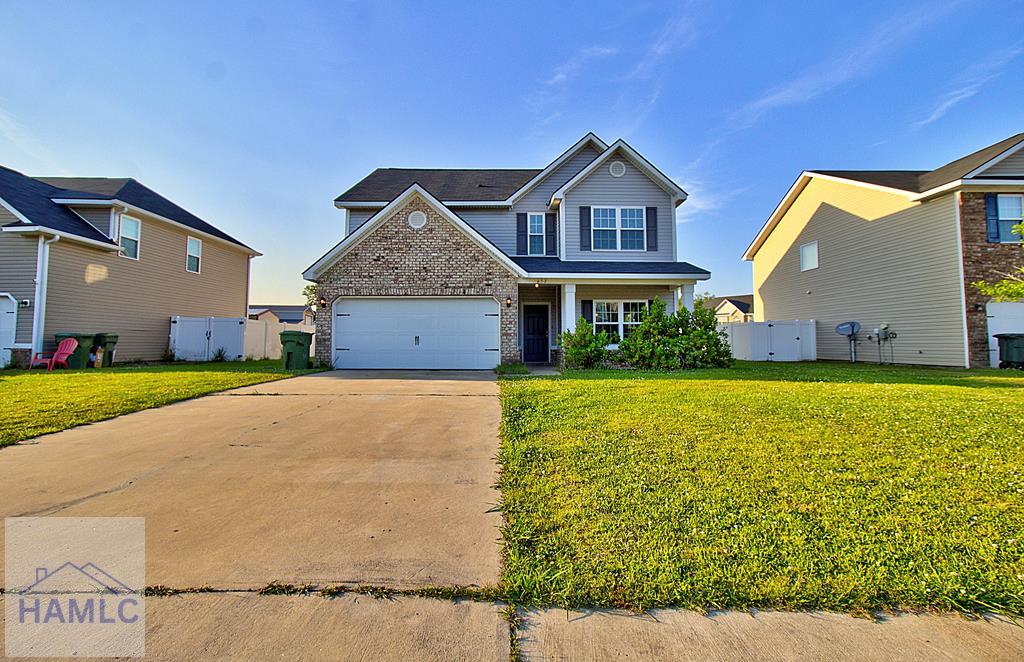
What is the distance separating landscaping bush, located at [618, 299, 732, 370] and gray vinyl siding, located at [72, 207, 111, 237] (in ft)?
56.4

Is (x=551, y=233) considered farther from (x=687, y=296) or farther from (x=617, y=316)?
(x=687, y=296)

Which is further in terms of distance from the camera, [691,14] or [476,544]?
[691,14]

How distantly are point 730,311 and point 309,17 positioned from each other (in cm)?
5153

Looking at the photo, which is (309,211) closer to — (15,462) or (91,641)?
(15,462)

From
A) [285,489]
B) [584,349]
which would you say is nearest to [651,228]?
[584,349]

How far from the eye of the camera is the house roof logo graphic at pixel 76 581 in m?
2.23

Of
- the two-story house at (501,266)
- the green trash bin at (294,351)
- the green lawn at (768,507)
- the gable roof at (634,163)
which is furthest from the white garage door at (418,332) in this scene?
the green lawn at (768,507)

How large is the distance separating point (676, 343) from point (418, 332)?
24.3 feet

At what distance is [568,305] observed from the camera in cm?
1352

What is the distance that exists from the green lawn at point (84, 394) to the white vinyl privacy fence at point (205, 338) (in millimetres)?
5407

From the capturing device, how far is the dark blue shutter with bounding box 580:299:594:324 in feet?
49.4

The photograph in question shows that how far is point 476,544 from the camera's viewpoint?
2.70 m

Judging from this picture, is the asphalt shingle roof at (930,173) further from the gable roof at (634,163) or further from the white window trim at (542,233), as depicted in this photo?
the white window trim at (542,233)

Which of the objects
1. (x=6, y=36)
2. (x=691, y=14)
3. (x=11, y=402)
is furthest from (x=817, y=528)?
(x=6, y=36)
